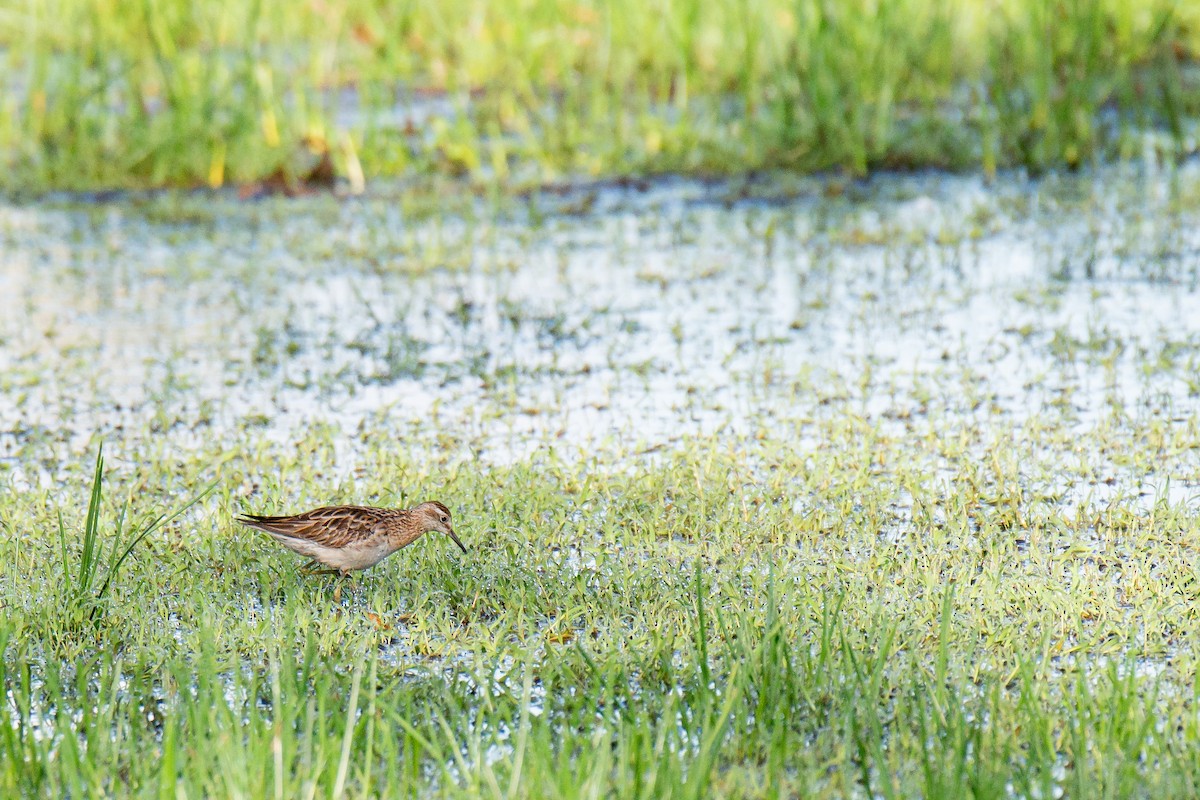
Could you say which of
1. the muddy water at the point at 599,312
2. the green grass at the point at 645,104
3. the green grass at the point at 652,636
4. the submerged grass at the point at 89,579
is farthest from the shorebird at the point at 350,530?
the green grass at the point at 645,104

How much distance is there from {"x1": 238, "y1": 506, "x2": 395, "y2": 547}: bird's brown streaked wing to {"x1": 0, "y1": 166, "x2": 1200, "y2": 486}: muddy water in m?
1.09

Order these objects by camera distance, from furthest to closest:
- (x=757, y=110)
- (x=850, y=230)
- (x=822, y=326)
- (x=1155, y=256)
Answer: (x=757, y=110), (x=850, y=230), (x=1155, y=256), (x=822, y=326)

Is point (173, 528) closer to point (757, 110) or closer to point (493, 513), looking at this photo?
point (493, 513)

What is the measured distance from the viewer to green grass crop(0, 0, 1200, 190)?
9.36m

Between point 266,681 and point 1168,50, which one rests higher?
point 1168,50

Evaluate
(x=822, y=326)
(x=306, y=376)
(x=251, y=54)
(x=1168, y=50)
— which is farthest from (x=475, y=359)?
(x=1168, y=50)

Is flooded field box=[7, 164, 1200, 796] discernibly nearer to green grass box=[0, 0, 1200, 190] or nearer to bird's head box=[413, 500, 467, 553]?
bird's head box=[413, 500, 467, 553]

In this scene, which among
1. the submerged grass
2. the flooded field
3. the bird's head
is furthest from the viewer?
the bird's head

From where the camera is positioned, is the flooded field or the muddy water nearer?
the flooded field

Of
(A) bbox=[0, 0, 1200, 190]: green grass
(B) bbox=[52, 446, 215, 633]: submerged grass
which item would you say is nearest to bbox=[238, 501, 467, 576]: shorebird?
(B) bbox=[52, 446, 215, 633]: submerged grass

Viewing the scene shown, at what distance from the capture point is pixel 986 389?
5.95 metres

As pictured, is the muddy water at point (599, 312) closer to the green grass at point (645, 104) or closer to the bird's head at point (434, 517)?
the green grass at point (645, 104)

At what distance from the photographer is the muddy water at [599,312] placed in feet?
19.1

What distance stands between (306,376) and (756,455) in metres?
1.89
